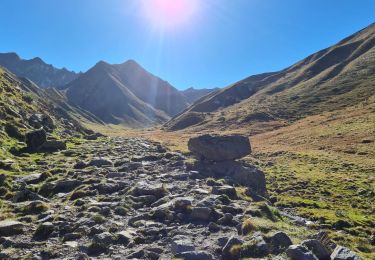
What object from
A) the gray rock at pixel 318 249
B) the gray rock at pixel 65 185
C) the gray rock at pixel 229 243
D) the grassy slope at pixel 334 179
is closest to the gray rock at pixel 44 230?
the gray rock at pixel 229 243

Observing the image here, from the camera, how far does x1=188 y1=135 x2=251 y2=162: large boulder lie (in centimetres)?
4347

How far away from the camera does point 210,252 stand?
16.6 m

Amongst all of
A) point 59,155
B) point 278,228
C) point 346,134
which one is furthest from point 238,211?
point 346,134

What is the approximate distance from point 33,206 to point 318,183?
38.7 metres

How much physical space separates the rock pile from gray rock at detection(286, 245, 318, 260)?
21.9 metres

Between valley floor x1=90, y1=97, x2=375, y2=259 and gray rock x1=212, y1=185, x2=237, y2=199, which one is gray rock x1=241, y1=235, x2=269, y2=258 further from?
valley floor x1=90, y1=97, x2=375, y2=259

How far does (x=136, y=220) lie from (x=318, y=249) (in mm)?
9562

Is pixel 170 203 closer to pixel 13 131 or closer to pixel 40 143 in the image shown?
pixel 40 143

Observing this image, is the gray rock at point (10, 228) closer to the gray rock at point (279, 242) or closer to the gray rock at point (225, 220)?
the gray rock at point (225, 220)

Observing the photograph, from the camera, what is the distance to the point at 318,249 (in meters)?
15.9

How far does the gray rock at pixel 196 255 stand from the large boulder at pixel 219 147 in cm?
2763

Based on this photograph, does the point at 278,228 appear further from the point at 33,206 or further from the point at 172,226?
the point at 33,206

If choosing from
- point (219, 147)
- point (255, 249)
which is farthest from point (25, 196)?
point (219, 147)

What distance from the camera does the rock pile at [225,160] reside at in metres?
38.1
